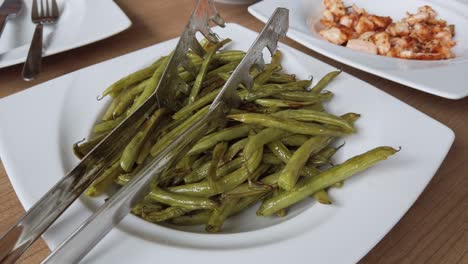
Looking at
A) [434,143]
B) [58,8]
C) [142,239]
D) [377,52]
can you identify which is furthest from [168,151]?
[58,8]

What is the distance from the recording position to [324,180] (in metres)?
0.81

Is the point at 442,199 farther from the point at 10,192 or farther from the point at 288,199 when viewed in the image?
the point at 10,192

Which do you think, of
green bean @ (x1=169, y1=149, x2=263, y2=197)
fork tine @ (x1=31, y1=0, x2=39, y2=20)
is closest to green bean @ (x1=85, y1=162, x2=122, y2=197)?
green bean @ (x1=169, y1=149, x2=263, y2=197)

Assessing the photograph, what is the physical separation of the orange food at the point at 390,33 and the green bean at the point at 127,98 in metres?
0.73

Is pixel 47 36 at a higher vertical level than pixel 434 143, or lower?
lower

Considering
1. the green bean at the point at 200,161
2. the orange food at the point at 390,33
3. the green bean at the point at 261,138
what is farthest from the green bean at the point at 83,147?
the orange food at the point at 390,33

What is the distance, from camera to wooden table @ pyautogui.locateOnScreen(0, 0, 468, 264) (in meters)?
0.82

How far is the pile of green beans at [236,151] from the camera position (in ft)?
2.64

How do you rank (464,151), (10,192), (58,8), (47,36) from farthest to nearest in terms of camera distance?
(58,8) < (47,36) < (464,151) < (10,192)

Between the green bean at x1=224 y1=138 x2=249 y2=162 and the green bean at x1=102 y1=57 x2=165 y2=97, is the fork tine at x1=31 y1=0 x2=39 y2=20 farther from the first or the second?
the green bean at x1=224 y1=138 x2=249 y2=162

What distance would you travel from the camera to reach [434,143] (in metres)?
0.89

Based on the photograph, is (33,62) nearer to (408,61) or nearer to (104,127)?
(104,127)

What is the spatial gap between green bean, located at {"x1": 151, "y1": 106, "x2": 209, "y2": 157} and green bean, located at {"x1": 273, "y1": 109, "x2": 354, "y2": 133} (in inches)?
6.5

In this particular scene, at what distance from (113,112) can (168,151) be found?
0.30 metres
